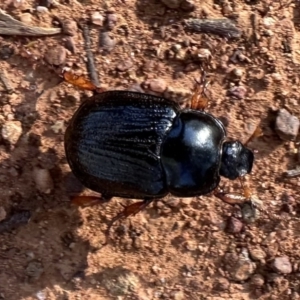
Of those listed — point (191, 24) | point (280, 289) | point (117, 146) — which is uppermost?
point (191, 24)

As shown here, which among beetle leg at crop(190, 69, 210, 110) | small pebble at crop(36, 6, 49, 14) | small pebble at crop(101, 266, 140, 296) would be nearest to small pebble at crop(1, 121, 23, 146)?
small pebble at crop(36, 6, 49, 14)

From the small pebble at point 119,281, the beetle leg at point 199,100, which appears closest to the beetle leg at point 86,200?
the small pebble at point 119,281

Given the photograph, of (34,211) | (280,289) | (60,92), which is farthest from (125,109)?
(280,289)

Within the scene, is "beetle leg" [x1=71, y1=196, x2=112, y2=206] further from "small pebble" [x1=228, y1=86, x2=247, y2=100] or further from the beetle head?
"small pebble" [x1=228, y1=86, x2=247, y2=100]

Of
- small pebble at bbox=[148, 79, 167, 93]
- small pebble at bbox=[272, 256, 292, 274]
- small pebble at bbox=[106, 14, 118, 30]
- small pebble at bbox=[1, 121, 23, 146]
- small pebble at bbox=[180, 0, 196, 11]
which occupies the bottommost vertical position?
small pebble at bbox=[272, 256, 292, 274]

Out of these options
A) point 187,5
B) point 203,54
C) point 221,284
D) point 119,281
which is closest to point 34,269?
point 119,281

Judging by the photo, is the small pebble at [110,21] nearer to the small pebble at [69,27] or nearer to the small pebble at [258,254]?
the small pebble at [69,27]

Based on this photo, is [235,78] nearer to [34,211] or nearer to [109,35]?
[109,35]
